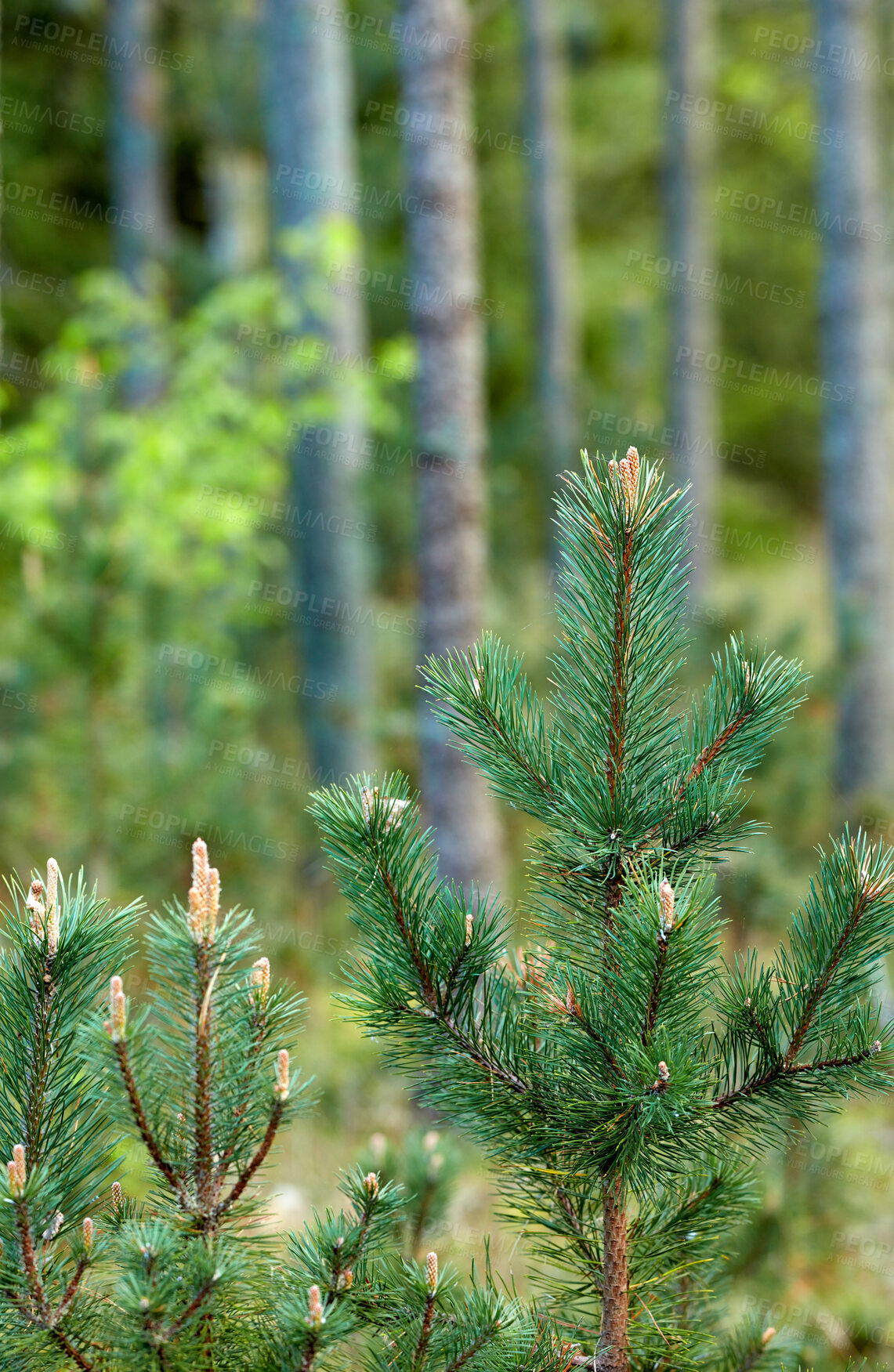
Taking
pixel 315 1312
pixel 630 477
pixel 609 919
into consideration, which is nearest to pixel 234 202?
pixel 630 477

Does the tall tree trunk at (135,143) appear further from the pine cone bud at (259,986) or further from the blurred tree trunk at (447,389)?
the pine cone bud at (259,986)

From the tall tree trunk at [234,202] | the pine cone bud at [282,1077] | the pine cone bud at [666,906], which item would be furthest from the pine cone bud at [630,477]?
the tall tree trunk at [234,202]

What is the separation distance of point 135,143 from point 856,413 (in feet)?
25.4

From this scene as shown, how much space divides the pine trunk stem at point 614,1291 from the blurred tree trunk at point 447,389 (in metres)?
3.54

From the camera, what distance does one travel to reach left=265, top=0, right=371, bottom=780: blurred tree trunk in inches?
285

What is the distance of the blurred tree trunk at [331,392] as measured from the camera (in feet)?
23.8

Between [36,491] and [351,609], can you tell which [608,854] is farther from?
[351,609]

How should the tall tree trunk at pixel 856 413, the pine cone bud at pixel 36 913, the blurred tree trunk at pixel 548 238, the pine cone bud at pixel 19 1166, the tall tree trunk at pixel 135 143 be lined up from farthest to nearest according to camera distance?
1. the blurred tree trunk at pixel 548 238
2. the tall tree trunk at pixel 135 143
3. the tall tree trunk at pixel 856 413
4. the pine cone bud at pixel 36 913
5. the pine cone bud at pixel 19 1166

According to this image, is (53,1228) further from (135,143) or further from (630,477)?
(135,143)

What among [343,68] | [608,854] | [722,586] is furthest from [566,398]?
[608,854]

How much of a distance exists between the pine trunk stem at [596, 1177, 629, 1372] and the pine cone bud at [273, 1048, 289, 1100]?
1.57 ft

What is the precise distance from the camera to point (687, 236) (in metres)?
12.7

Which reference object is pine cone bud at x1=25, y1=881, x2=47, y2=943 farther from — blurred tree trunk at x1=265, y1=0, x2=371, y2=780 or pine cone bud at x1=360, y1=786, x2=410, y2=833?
blurred tree trunk at x1=265, y1=0, x2=371, y2=780

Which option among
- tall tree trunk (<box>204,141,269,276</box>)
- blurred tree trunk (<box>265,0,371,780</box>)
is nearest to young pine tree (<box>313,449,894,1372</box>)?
blurred tree trunk (<box>265,0,371,780</box>)
